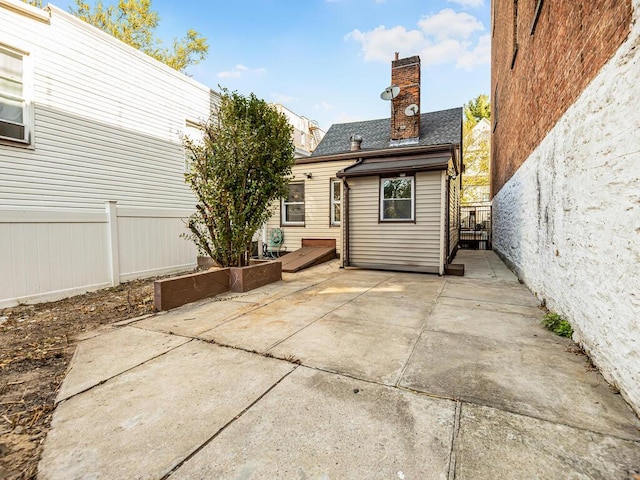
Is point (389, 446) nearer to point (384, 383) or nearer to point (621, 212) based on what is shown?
point (384, 383)

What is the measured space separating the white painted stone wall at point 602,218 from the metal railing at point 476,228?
36.5 ft

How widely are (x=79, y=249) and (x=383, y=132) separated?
10.8m

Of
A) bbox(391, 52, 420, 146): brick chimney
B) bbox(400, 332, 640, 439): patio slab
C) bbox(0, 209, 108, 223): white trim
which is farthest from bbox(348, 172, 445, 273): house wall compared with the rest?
bbox(0, 209, 108, 223): white trim

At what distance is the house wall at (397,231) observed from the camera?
7324 mm

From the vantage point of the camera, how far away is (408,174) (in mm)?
7566

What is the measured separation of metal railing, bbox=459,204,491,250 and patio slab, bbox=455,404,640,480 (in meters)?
14.0

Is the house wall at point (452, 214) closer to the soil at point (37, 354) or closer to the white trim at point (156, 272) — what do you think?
the white trim at point (156, 272)

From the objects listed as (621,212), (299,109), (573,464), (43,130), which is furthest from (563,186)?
(299,109)

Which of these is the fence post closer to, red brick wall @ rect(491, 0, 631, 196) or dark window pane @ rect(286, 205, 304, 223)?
dark window pane @ rect(286, 205, 304, 223)

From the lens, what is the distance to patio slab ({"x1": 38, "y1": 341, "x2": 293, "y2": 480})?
158 centimetres

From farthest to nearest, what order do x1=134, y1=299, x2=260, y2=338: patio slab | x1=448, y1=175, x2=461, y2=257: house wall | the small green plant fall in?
x1=448, y1=175, x2=461, y2=257: house wall, x1=134, y1=299, x2=260, y2=338: patio slab, the small green plant

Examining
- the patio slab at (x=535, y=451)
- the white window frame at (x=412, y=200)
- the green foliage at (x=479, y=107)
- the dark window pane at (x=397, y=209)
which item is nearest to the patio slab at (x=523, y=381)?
the patio slab at (x=535, y=451)

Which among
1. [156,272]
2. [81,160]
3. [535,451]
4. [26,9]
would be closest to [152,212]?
[156,272]

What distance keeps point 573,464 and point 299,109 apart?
27.0 meters
